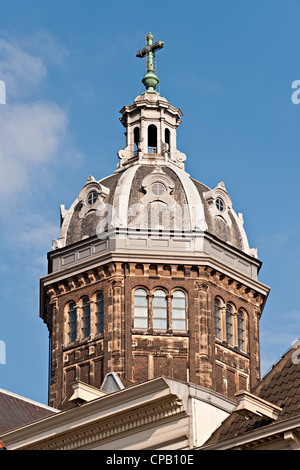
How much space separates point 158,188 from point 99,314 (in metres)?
6.83

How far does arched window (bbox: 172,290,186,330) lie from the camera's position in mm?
57719

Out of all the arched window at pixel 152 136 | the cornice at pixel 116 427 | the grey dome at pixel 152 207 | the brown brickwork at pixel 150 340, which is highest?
the arched window at pixel 152 136

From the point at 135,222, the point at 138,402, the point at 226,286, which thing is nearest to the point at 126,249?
the point at 135,222

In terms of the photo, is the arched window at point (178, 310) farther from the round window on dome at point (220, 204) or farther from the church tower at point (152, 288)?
the round window on dome at point (220, 204)

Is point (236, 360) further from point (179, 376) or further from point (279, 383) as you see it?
point (279, 383)

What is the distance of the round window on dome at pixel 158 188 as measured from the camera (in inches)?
2376

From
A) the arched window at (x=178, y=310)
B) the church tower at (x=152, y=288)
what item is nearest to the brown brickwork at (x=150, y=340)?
the church tower at (x=152, y=288)

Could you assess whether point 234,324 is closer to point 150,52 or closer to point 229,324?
point 229,324

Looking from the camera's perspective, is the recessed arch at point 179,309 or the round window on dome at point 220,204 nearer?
the recessed arch at point 179,309

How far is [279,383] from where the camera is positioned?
3641 cm

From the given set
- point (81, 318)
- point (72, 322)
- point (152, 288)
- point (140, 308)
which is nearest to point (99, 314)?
point (81, 318)

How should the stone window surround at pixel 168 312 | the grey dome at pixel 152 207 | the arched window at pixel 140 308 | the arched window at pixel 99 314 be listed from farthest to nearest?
the grey dome at pixel 152 207
the arched window at pixel 99 314
the arched window at pixel 140 308
the stone window surround at pixel 168 312

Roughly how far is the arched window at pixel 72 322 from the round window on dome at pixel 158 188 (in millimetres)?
6585

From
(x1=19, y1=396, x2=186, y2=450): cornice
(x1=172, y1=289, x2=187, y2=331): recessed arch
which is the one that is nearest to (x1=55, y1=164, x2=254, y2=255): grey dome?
(x1=172, y1=289, x2=187, y2=331): recessed arch
